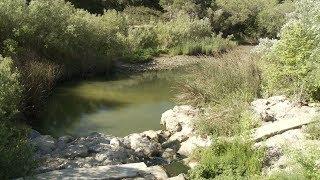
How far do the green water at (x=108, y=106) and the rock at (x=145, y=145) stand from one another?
1.77 m

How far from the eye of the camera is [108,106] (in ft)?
66.3

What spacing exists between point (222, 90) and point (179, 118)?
1901mm

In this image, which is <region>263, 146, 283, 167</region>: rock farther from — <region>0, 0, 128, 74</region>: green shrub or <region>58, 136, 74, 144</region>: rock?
<region>0, 0, 128, 74</region>: green shrub

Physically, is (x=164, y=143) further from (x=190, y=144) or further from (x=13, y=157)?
(x=13, y=157)

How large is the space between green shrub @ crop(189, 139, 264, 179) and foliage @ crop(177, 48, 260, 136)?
268 centimetres

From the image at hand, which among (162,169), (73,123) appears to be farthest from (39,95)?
(162,169)

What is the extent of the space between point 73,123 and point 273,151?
8655 mm

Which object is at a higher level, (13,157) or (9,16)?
(9,16)

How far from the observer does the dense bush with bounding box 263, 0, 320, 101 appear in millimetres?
14180

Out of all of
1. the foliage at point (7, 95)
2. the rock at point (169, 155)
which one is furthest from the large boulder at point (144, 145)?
the foliage at point (7, 95)

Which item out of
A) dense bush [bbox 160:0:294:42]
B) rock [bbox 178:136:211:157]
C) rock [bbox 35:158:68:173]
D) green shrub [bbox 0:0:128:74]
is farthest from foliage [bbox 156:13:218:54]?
rock [bbox 35:158:68:173]

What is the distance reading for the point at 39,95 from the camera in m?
17.0

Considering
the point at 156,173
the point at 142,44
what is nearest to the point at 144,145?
the point at 156,173

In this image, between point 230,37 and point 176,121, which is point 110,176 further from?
point 230,37
